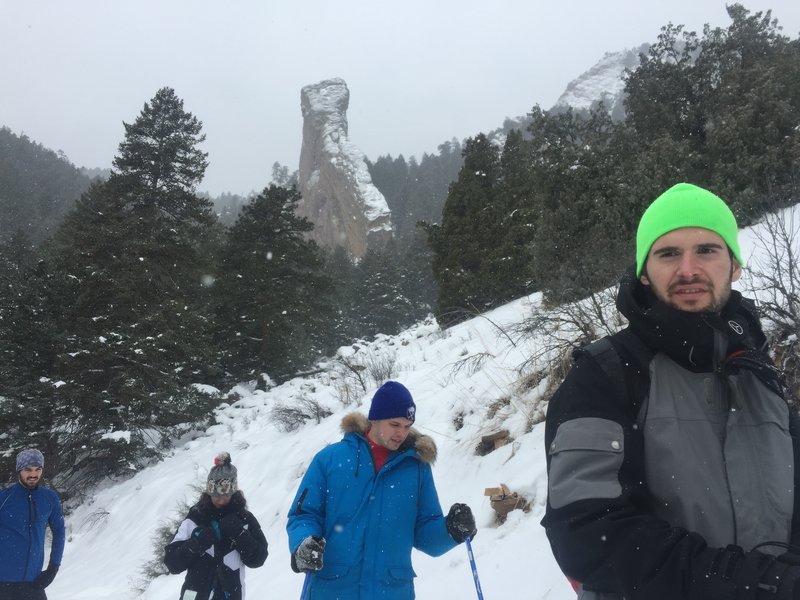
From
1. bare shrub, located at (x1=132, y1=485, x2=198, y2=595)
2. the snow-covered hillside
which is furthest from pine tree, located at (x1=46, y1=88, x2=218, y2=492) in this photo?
bare shrub, located at (x1=132, y1=485, x2=198, y2=595)

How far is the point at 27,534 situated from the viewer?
4426 mm

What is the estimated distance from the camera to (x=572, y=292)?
625 centimetres

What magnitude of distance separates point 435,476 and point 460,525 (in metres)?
2.85

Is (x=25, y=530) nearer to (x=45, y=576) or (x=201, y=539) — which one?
(x=45, y=576)

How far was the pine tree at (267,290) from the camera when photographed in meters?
19.3

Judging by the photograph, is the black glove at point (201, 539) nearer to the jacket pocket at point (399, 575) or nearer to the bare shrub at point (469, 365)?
the jacket pocket at point (399, 575)

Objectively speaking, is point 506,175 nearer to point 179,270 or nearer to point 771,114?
point 771,114

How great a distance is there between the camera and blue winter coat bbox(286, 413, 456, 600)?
235 cm

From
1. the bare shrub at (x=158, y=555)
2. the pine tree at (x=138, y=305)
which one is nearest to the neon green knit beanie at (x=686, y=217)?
the bare shrub at (x=158, y=555)

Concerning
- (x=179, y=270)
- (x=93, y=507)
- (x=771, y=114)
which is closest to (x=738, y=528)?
(x=771, y=114)

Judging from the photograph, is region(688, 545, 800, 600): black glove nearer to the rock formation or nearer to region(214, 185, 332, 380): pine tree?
region(214, 185, 332, 380): pine tree

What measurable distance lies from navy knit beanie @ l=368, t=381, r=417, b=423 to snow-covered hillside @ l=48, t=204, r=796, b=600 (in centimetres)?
143

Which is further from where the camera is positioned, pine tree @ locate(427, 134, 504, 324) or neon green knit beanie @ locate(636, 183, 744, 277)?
pine tree @ locate(427, 134, 504, 324)

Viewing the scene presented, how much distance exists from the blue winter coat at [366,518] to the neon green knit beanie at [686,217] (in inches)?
64.5
